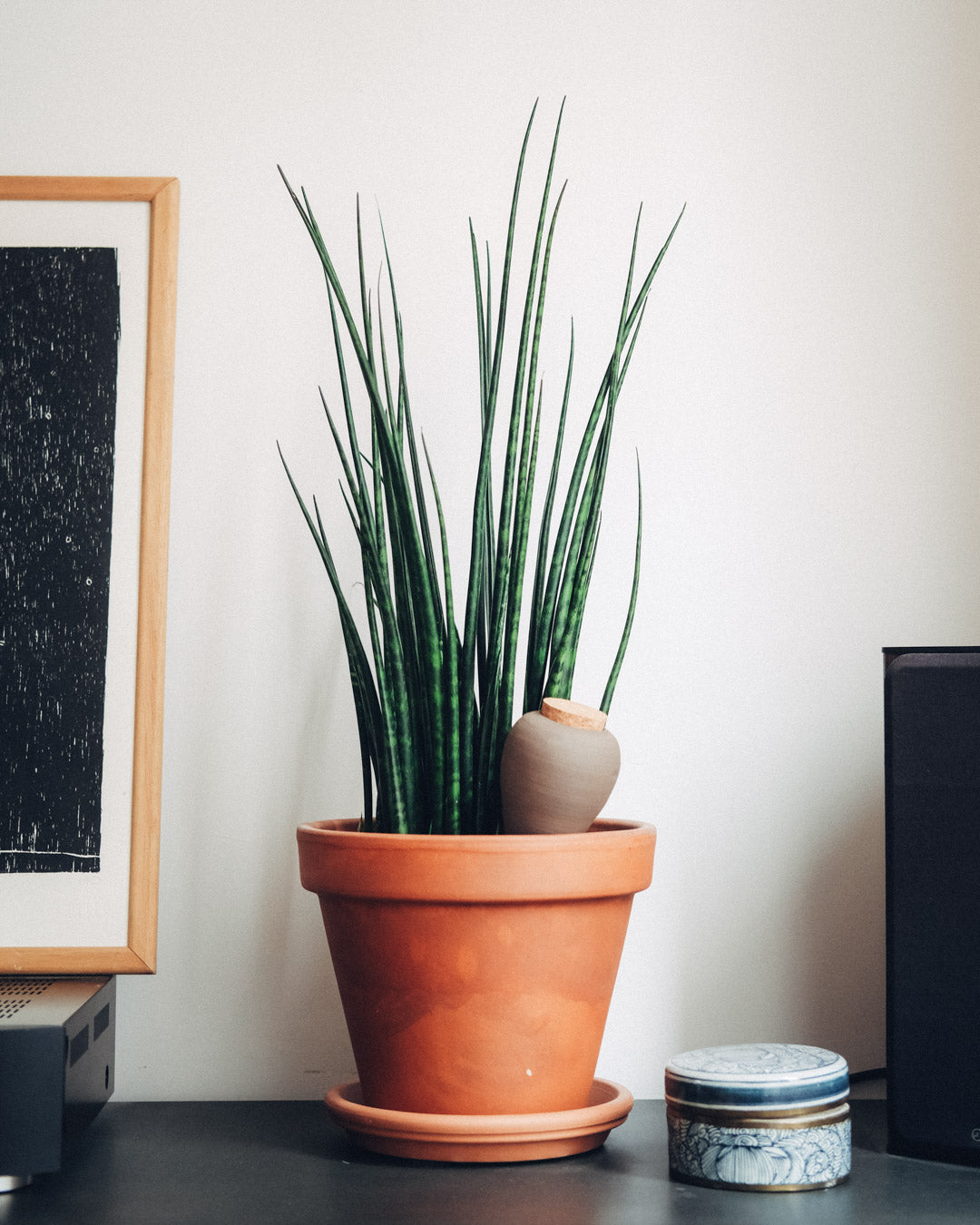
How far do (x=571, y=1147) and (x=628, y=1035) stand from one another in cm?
20

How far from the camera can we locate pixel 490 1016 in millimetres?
621

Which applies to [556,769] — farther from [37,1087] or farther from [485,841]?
[37,1087]

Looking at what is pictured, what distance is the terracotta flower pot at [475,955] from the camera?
616 millimetres

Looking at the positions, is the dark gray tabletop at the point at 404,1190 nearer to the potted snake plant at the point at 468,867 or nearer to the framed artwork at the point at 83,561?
the potted snake plant at the point at 468,867

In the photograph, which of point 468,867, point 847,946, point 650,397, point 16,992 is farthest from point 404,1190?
point 650,397

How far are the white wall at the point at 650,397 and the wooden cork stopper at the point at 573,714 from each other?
21 cm

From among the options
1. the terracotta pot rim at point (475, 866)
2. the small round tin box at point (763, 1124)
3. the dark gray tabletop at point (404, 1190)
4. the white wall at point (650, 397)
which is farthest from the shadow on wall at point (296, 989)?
the small round tin box at point (763, 1124)

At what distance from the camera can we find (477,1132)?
2.02ft

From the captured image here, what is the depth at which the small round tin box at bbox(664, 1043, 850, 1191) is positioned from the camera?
59 cm

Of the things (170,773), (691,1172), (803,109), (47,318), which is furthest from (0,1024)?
(803,109)

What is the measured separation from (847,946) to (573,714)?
361 mm

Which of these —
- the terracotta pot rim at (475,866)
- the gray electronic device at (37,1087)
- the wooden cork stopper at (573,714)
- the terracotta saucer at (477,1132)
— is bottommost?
the terracotta saucer at (477,1132)

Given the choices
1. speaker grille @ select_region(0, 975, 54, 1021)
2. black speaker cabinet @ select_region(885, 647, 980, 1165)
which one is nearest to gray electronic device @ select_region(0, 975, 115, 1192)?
speaker grille @ select_region(0, 975, 54, 1021)

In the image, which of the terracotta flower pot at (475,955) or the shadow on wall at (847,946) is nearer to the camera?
the terracotta flower pot at (475,955)
